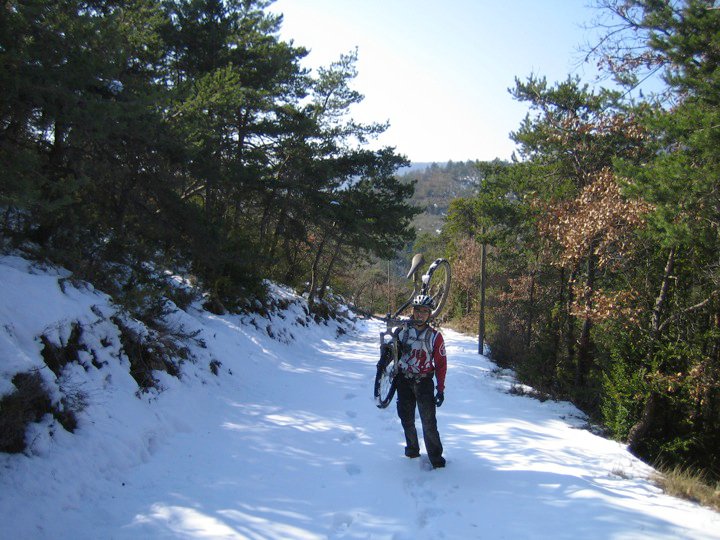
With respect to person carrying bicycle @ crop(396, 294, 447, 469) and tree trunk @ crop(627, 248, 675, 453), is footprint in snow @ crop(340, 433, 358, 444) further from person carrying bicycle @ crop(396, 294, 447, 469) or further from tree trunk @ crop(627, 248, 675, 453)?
tree trunk @ crop(627, 248, 675, 453)

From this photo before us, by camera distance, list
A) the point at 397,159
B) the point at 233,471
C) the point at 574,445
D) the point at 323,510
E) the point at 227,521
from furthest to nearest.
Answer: the point at 397,159, the point at 574,445, the point at 233,471, the point at 323,510, the point at 227,521

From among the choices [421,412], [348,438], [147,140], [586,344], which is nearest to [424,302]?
[421,412]

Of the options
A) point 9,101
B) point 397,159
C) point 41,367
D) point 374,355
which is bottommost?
point 374,355

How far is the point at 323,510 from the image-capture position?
4211 millimetres

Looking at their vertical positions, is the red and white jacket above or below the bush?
above

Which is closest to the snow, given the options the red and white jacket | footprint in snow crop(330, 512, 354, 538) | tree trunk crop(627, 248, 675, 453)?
footprint in snow crop(330, 512, 354, 538)

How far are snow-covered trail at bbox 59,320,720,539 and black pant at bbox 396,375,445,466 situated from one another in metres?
0.21

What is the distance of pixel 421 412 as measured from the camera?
5199 mm

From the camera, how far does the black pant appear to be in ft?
17.0

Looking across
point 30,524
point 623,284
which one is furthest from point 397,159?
point 30,524

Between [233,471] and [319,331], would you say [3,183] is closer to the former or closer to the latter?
[233,471]

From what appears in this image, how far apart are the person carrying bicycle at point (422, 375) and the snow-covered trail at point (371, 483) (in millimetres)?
347

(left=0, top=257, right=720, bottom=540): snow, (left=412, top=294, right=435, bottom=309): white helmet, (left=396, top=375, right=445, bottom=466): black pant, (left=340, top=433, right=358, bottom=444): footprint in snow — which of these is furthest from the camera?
(left=340, top=433, right=358, bottom=444): footprint in snow

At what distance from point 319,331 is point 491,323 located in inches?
424
